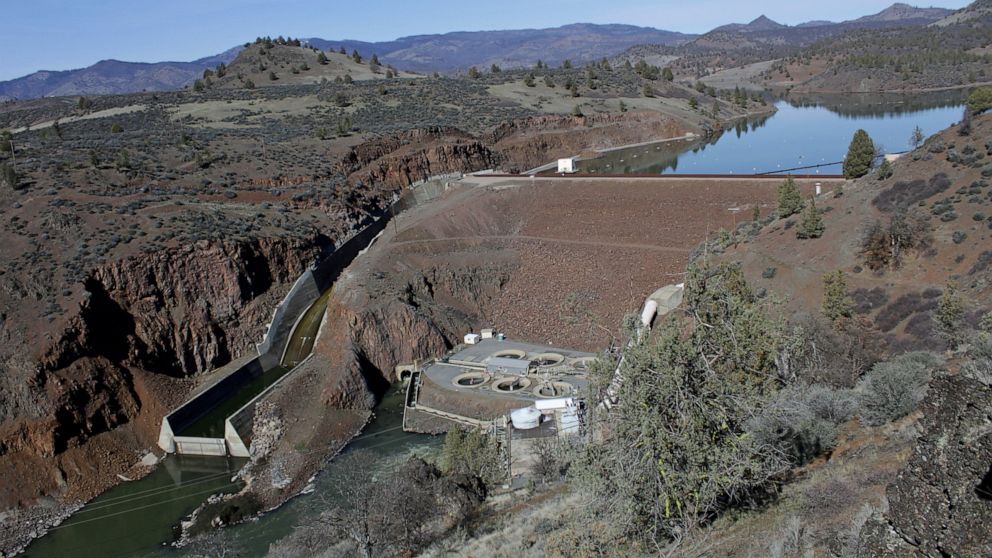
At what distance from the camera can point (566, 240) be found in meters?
42.1

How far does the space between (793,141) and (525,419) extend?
5893 centimetres

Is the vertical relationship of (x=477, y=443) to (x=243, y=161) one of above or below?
below

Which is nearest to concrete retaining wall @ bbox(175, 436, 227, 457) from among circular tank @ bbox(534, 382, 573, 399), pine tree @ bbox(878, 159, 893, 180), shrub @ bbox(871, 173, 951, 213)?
circular tank @ bbox(534, 382, 573, 399)

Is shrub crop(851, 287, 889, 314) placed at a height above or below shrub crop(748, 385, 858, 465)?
below

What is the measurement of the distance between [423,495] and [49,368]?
18.5m

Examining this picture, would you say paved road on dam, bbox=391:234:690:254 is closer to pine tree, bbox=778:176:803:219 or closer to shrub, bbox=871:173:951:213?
pine tree, bbox=778:176:803:219

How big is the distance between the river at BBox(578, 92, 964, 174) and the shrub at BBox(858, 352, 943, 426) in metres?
41.5

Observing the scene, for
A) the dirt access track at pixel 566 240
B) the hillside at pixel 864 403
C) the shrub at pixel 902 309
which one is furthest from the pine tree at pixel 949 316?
the dirt access track at pixel 566 240

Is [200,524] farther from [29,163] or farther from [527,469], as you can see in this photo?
[29,163]

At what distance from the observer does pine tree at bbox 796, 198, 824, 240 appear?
30641 millimetres

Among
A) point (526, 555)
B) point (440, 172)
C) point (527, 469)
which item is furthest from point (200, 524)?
point (440, 172)

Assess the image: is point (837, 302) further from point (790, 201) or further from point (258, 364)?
point (258, 364)

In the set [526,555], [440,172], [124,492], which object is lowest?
[124,492]

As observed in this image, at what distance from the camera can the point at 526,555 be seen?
42.2ft
